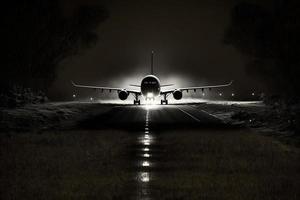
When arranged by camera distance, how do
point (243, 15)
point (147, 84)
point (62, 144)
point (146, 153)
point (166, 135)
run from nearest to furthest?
point (146, 153), point (62, 144), point (166, 135), point (147, 84), point (243, 15)

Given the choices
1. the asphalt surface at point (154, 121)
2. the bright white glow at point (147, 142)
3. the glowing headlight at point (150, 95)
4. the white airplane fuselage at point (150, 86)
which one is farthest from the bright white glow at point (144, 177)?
the glowing headlight at point (150, 95)

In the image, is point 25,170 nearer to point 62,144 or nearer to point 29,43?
point 62,144

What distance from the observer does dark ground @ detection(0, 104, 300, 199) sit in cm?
1263

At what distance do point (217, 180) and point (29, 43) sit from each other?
5102cm

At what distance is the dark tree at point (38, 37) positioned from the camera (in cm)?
5862

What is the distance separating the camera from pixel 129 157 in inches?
747

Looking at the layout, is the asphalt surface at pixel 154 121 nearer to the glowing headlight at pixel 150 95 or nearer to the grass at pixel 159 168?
the grass at pixel 159 168

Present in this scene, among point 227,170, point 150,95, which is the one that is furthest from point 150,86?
point 227,170

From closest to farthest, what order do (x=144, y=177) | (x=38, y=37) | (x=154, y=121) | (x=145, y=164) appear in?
(x=144, y=177) → (x=145, y=164) → (x=154, y=121) → (x=38, y=37)

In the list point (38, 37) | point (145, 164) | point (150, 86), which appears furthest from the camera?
point (150, 86)

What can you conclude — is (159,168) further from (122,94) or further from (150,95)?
(122,94)

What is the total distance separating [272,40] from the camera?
71625 millimetres

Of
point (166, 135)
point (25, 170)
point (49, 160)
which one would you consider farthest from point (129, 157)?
point (166, 135)

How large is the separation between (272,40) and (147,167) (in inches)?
2286
